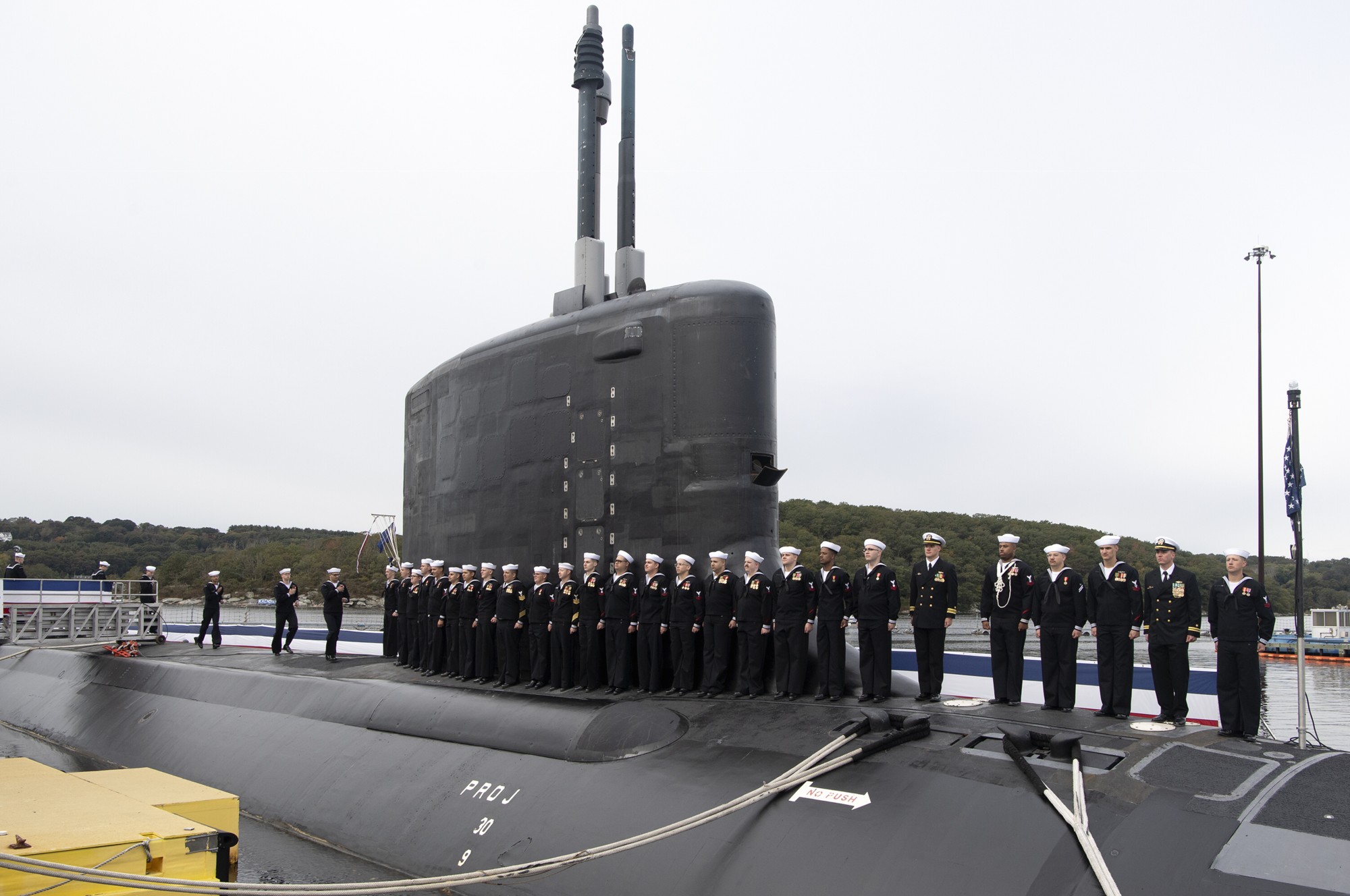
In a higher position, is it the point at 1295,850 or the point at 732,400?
the point at 732,400

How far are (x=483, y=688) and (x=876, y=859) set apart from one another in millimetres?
5890

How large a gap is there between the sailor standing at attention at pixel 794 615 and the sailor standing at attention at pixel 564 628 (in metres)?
2.01

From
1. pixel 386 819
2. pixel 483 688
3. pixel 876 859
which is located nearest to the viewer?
pixel 876 859

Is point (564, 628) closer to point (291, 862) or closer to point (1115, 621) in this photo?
point (291, 862)

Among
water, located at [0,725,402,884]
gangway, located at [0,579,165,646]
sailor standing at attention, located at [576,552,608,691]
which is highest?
sailor standing at attention, located at [576,552,608,691]

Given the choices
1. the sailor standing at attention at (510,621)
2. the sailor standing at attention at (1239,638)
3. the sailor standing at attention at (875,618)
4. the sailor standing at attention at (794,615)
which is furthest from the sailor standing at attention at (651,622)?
the sailor standing at attention at (1239,638)

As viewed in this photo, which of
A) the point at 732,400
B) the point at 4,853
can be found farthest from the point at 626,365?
the point at 4,853

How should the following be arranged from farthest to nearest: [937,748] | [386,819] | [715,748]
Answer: [386,819] < [715,748] < [937,748]

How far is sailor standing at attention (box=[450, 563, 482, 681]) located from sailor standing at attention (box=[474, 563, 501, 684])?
0.16 feet

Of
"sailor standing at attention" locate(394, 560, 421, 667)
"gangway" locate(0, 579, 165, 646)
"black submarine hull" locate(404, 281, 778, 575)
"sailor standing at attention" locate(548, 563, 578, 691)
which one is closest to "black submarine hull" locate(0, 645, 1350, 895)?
"sailor standing at attention" locate(548, 563, 578, 691)

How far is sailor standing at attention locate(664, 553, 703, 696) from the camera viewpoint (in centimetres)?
860

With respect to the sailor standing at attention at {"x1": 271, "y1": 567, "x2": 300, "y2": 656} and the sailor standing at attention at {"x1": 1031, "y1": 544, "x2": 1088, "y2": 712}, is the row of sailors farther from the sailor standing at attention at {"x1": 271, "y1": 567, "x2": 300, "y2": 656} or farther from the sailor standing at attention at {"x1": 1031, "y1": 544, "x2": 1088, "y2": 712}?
the sailor standing at attention at {"x1": 271, "y1": 567, "x2": 300, "y2": 656}

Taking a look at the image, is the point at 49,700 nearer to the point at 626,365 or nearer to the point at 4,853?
the point at 626,365

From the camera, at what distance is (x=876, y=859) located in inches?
198
